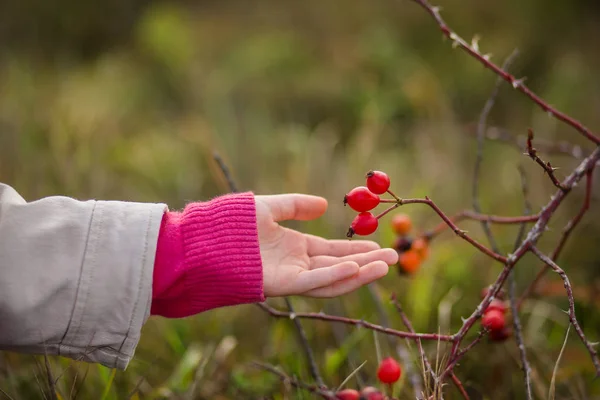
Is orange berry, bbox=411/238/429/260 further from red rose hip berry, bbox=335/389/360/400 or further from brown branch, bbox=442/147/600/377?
red rose hip berry, bbox=335/389/360/400

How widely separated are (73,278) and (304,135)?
275 centimetres

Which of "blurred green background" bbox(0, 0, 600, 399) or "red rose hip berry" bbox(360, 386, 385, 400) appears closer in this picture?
"red rose hip berry" bbox(360, 386, 385, 400)

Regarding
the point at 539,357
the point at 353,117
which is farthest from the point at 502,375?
the point at 353,117

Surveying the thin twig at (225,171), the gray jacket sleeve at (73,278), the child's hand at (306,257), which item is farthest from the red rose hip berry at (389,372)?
the thin twig at (225,171)

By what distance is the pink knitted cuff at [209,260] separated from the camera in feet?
4.11

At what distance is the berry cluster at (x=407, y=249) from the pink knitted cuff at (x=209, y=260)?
1.61 feet

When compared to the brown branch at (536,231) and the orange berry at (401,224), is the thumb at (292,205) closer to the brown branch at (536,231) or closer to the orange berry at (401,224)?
the orange berry at (401,224)

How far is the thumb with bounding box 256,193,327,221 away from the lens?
1.41 metres

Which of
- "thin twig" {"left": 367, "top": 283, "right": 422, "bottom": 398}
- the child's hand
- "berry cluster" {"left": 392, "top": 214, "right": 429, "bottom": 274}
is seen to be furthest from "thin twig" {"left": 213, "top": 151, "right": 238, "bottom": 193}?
"thin twig" {"left": 367, "top": 283, "right": 422, "bottom": 398}

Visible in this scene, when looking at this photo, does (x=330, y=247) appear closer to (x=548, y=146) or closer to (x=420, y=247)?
(x=420, y=247)

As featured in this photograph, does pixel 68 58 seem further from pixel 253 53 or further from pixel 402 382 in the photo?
pixel 402 382

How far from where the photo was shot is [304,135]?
3822mm

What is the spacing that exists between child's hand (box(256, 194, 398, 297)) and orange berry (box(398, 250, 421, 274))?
0.56 ft

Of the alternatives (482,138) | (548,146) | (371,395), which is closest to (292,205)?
(371,395)
